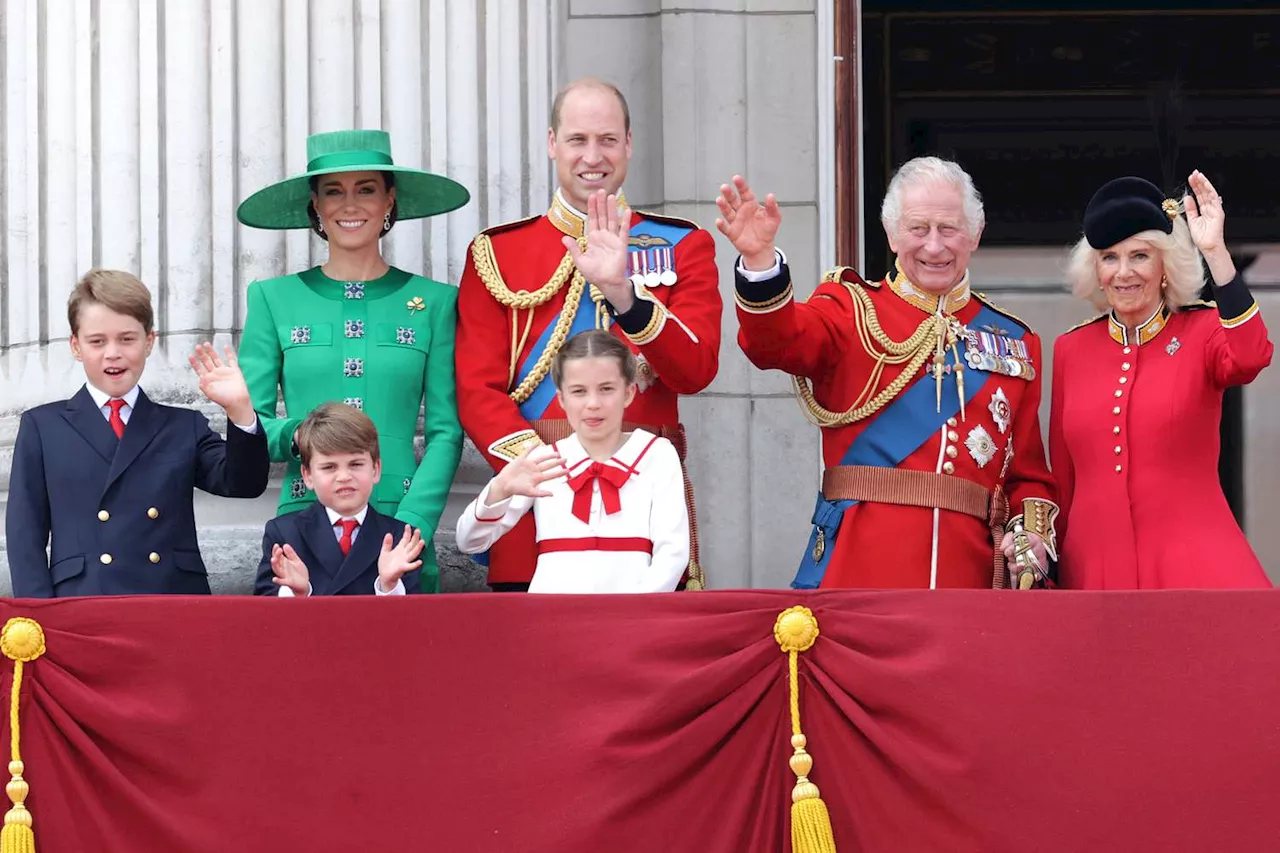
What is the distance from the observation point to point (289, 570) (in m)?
4.49

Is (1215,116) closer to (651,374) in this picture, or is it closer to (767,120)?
(767,120)

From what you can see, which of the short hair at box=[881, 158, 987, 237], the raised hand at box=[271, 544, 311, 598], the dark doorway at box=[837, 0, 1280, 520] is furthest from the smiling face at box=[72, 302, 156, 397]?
the dark doorway at box=[837, 0, 1280, 520]

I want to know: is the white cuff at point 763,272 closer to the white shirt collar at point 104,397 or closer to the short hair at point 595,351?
the short hair at point 595,351

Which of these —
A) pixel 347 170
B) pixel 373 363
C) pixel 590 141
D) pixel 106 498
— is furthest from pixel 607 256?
pixel 106 498

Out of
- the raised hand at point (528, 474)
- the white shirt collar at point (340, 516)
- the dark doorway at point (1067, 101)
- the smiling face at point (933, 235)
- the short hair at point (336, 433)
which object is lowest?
the white shirt collar at point (340, 516)

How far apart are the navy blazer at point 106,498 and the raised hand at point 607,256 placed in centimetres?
76

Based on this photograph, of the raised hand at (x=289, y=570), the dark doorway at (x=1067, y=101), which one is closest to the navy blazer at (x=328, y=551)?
the raised hand at (x=289, y=570)

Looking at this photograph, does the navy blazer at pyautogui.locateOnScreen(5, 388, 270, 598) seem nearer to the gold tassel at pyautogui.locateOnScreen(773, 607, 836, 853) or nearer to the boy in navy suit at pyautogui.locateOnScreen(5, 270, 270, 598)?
the boy in navy suit at pyautogui.locateOnScreen(5, 270, 270, 598)

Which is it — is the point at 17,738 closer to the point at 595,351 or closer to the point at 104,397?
the point at 104,397

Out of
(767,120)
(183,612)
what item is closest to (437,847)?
(183,612)

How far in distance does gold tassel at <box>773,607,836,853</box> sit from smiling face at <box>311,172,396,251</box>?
1.55 meters

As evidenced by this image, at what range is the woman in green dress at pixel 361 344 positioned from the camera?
501cm

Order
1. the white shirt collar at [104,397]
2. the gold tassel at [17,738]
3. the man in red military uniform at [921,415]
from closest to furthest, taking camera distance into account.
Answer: the gold tassel at [17,738] → the white shirt collar at [104,397] → the man in red military uniform at [921,415]

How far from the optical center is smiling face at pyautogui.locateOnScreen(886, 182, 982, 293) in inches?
196
